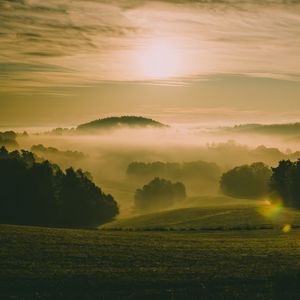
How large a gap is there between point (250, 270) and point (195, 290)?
25.1 ft

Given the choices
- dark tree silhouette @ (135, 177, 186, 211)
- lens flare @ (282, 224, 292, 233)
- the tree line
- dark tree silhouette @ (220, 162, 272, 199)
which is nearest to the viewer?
lens flare @ (282, 224, 292, 233)

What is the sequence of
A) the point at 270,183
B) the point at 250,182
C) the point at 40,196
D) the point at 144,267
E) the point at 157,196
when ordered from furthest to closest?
the point at 250,182, the point at 157,196, the point at 270,183, the point at 40,196, the point at 144,267

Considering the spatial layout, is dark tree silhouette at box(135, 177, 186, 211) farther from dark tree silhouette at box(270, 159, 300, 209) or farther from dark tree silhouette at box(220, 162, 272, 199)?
dark tree silhouette at box(270, 159, 300, 209)

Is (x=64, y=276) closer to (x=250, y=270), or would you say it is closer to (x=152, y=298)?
(x=152, y=298)

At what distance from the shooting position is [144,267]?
44.1 meters

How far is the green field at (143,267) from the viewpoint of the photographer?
121ft

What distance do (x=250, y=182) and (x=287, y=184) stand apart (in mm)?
47699

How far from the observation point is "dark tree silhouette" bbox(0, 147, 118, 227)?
345ft

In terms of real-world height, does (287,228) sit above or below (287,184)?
below

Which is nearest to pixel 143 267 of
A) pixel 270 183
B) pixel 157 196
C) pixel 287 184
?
pixel 287 184

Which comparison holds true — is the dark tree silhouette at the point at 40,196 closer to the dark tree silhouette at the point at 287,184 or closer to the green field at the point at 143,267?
the green field at the point at 143,267

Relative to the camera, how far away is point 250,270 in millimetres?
43250

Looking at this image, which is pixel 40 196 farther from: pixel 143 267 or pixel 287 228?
pixel 143 267

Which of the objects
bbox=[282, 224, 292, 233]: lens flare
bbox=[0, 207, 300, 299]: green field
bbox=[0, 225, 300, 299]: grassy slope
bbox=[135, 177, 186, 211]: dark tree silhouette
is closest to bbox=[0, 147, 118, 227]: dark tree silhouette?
bbox=[0, 207, 300, 299]: green field
